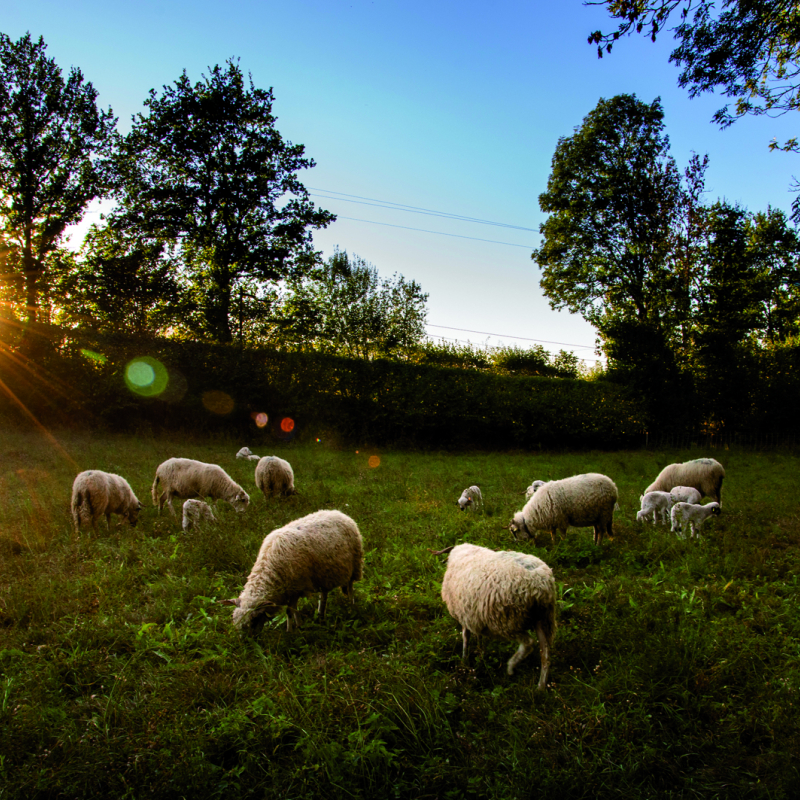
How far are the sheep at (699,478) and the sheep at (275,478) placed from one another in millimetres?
6722

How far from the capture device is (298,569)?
13.7 ft

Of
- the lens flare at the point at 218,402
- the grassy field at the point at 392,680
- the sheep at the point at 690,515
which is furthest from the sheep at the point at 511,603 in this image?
the lens flare at the point at 218,402

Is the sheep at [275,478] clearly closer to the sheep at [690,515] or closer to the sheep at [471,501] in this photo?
the sheep at [471,501]

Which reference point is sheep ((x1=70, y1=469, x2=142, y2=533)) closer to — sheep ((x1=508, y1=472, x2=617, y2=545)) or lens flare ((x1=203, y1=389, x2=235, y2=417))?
sheep ((x1=508, y1=472, x2=617, y2=545))

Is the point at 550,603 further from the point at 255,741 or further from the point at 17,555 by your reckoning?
the point at 17,555

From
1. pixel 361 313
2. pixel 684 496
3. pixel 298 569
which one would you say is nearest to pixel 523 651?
pixel 298 569

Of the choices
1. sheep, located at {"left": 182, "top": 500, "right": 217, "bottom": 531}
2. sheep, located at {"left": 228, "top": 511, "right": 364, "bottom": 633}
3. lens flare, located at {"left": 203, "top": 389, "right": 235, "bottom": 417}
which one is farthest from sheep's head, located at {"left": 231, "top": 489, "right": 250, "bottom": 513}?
lens flare, located at {"left": 203, "top": 389, "right": 235, "bottom": 417}

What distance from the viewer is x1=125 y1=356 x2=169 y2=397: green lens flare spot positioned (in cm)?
1596

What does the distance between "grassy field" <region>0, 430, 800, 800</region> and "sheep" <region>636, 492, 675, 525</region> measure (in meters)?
0.91

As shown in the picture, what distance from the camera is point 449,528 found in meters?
6.76

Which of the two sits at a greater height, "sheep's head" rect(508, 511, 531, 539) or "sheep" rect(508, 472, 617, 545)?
"sheep" rect(508, 472, 617, 545)

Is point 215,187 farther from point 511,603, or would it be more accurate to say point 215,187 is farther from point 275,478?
A: point 511,603

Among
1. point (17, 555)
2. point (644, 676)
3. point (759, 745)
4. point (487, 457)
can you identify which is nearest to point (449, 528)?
point (644, 676)

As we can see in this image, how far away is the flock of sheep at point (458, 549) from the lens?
3.32 metres
